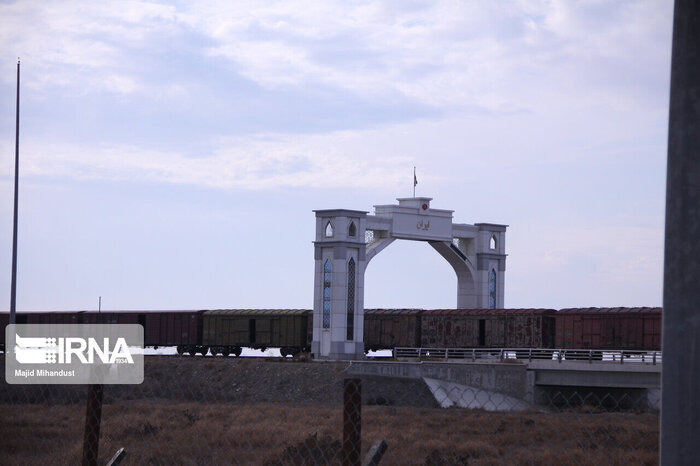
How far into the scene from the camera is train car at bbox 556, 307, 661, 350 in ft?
150

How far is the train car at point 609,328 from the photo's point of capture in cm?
4569

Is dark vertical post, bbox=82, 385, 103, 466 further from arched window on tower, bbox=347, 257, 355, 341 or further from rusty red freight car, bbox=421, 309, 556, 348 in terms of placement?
rusty red freight car, bbox=421, 309, 556, 348

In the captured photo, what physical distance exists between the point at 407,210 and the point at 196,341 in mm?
18032

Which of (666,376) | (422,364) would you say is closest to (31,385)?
(422,364)

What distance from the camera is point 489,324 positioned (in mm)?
51781

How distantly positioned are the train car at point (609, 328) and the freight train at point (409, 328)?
5 centimetres

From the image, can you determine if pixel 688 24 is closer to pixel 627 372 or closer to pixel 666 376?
pixel 666 376

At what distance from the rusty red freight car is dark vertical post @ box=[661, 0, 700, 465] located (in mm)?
45279

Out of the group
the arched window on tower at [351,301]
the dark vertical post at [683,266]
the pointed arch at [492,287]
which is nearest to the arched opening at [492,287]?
the pointed arch at [492,287]

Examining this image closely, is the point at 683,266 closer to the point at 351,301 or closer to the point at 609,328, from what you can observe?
the point at 609,328

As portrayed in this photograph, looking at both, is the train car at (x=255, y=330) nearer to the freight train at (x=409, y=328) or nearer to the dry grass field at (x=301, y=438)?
the freight train at (x=409, y=328)

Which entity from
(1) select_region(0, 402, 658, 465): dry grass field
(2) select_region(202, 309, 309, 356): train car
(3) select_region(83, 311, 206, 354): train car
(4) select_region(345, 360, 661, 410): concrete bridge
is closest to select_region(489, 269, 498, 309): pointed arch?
(4) select_region(345, 360, 661, 410): concrete bridge

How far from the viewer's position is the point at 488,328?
170 ft

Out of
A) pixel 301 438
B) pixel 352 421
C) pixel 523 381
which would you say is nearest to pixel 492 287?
pixel 523 381
